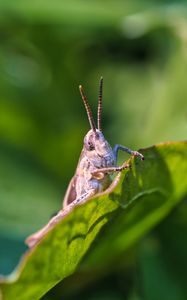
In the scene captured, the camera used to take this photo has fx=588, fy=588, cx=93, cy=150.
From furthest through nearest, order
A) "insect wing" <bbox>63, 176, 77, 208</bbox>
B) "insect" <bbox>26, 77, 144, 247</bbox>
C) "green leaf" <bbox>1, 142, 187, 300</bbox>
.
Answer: "insect wing" <bbox>63, 176, 77, 208</bbox>
"insect" <bbox>26, 77, 144, 247</bbox>
"green leaf" <bbox>1, 142, 187, 300</bbox>

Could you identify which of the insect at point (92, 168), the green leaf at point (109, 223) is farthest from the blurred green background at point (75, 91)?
the insect at point (92, 168)

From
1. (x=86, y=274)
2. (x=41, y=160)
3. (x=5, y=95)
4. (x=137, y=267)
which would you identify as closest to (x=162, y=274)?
(x=137, y=267)

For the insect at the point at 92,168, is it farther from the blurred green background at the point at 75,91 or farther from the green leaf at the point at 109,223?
the blurred green background at the point at 75,91

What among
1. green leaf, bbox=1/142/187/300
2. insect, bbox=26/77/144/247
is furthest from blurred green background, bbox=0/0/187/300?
insect, bbox=26/77/144/247

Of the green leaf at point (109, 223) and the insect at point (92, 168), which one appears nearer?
the green leaf at point (109, 223)

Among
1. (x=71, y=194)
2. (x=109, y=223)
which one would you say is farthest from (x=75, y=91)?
(x=109, y=223)

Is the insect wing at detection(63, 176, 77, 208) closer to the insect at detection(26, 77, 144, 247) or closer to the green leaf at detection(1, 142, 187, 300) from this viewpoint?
the insect at detection(26, 77, 144, 247)
